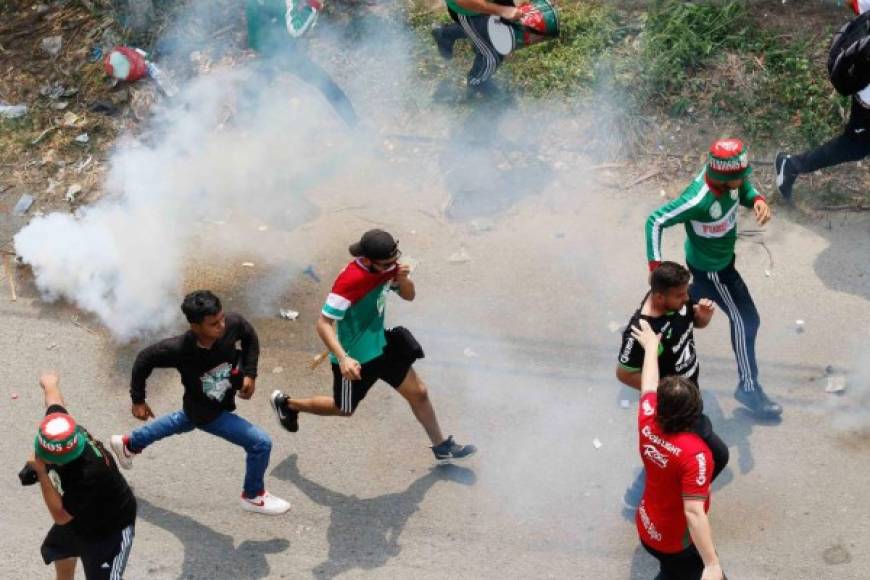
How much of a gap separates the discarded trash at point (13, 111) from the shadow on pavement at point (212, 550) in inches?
184

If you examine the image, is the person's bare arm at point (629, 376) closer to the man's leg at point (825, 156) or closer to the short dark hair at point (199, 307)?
the short dark hair at point (199, 307)

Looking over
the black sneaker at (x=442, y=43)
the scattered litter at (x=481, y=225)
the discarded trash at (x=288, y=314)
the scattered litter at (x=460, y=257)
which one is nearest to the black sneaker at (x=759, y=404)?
the scattered litter at (x=460, y=257)

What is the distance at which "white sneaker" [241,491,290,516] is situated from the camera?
5848 millimetres

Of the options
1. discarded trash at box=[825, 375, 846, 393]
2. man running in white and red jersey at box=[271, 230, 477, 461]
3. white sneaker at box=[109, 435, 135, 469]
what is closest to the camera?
man running in white and red jersey at box=[271, 230, 477, 461]

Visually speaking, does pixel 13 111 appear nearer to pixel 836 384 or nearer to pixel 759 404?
pixel 759 404

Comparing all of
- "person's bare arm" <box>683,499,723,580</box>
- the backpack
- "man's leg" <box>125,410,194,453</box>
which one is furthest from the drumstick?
the backpack

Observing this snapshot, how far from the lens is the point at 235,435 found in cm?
562

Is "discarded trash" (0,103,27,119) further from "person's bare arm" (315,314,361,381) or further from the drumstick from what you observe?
"person's bare arm" (315,314,361,381)

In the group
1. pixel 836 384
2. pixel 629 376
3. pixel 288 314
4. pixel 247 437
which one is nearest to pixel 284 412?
pixel 247 437

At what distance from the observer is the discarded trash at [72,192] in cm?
839

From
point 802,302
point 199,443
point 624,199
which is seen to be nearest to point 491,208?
point 624,199

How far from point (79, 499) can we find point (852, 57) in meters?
5.20

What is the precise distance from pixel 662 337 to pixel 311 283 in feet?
10.1

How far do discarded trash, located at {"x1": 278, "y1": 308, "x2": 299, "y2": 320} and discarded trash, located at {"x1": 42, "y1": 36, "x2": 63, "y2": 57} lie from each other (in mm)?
4068
